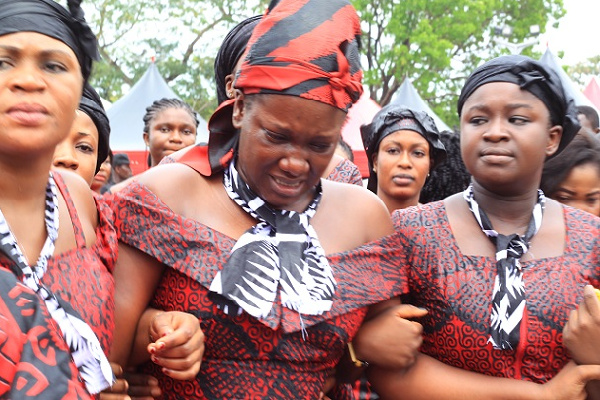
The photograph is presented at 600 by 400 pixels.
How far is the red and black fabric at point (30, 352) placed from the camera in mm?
1425

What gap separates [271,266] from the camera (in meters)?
2.08

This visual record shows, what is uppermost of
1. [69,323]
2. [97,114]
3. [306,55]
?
[306,55]

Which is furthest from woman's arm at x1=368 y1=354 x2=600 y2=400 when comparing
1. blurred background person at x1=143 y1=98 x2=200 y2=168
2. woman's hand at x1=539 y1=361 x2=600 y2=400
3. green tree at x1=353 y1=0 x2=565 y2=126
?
green tree at x1=353 y1=0 x2=565 y2=126

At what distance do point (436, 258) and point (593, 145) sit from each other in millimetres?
1617

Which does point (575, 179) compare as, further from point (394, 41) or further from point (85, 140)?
point (394, 41)

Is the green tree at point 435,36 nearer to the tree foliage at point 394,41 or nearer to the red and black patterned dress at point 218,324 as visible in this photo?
the tree foliage at point 394,41

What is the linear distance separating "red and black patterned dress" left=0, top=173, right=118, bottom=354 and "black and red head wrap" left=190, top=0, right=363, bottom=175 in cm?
58

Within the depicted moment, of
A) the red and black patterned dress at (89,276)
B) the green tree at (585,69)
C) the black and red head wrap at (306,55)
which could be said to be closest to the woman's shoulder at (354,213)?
the black and red head wrap at (306,55)

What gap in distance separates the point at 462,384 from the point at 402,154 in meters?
2.25

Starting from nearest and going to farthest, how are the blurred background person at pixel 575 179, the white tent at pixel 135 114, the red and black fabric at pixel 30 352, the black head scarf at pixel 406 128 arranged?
the red and black fabric at pixel 30 352 < the blurred background person at pixel 575 179 < the black head scarf at pixel 406 128 < the white tent at pixel 135 114

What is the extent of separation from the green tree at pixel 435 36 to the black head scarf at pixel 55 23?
1751 cm

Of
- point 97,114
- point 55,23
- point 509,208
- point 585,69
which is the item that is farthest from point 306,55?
point 585,69

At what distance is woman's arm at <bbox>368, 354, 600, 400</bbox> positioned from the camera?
7.35ft

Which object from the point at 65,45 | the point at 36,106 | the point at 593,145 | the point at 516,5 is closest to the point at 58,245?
the point at 36,106
